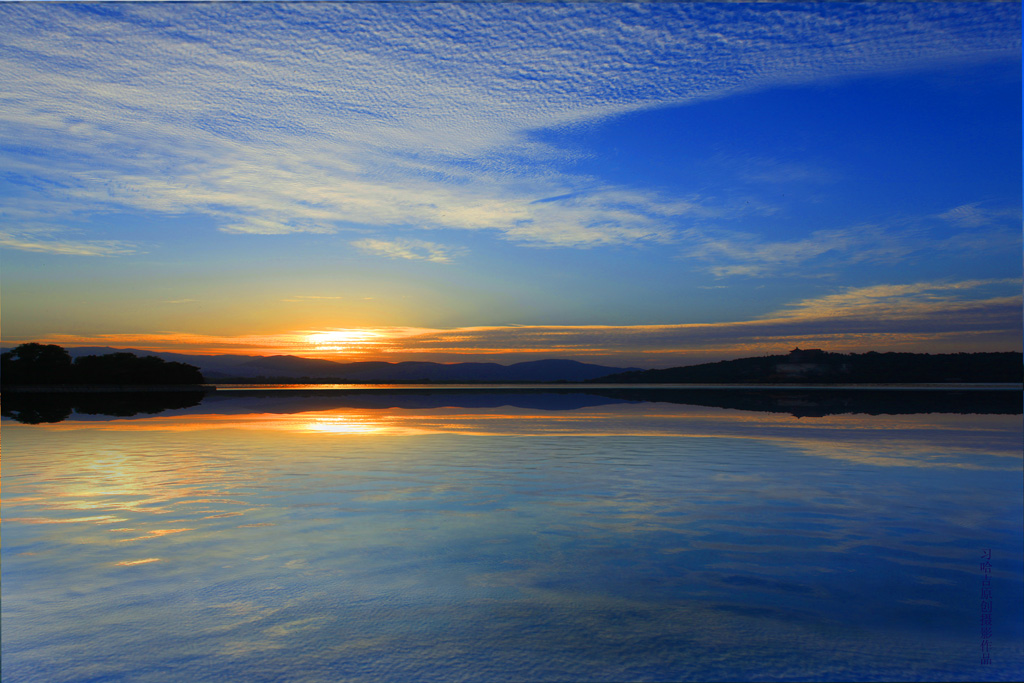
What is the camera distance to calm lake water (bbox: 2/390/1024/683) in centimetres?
560

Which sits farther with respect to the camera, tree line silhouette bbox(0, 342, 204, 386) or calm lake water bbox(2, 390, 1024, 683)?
tree line silhouette bbox(0, 342, 204, 386)

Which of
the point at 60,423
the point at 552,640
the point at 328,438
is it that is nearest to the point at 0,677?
the point at 552,640

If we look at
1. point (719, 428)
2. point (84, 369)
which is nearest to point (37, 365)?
point (84, 369)

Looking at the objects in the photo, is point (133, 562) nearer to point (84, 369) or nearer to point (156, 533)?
point (156, 533)

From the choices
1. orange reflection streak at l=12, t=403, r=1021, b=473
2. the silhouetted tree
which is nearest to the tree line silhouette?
the silhouetted tree

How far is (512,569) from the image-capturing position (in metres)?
8.02

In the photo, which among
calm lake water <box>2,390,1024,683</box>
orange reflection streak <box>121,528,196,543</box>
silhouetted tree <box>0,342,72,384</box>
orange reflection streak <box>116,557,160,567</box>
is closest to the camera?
calm lake water <box>2,390,1024,683</box>

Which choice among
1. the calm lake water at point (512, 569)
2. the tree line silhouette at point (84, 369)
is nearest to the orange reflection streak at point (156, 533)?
the calm lake water at point (512, 569)

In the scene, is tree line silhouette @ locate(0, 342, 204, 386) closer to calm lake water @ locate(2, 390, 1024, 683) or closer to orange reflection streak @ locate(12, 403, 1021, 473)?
orange reflection streak @ locate(12, 403, 1021, 473)

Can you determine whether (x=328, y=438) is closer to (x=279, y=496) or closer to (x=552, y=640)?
(x=279, y=496)

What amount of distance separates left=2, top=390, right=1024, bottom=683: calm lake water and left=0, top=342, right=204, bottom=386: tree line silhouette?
112656 mm

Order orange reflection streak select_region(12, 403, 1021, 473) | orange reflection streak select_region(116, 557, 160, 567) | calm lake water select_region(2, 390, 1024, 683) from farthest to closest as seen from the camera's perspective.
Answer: orange reflection streak select_region(12, 403, 1021, 473), orange reflection streak select_region(116, 557, 160, 567), calm lake water select_region(2, 390, 1024, 683)

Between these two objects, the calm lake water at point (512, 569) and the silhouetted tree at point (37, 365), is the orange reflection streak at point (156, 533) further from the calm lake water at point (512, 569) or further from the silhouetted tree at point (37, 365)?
the silhouetted tree at point (37, 365)

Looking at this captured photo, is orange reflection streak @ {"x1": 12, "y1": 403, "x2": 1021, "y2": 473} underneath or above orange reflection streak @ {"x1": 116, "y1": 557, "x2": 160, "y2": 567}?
underneath
